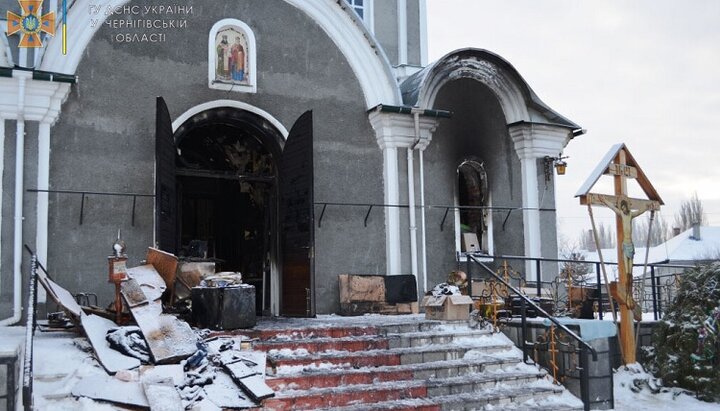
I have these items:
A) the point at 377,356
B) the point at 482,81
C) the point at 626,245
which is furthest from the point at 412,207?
the point at 377,356

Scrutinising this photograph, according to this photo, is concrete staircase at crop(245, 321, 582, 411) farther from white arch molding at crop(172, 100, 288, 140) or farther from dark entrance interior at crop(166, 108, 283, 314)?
white arch molding at crop(172, 100, 288, 140)

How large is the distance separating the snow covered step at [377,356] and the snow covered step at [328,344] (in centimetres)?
11

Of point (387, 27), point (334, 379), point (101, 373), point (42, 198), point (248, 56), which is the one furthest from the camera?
point (387, 27)

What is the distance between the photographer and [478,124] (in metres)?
13.4


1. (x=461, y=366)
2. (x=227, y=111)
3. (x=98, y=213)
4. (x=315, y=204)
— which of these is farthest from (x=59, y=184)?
(x=461, y=366)

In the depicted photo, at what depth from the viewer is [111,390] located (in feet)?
21.2

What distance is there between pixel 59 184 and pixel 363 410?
577 centimetres

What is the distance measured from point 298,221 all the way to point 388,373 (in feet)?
12.6

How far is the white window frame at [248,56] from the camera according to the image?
37.4 feet

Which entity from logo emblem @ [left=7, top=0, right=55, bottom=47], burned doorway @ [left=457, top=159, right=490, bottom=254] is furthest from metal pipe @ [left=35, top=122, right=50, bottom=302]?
burned doorway @ [left=457, top=159, right=490, bottom=254]

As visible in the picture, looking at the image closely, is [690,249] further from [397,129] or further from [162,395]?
[162,395]

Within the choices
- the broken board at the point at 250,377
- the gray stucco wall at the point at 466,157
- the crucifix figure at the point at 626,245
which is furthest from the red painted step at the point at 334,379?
the gray stucco wall at the point at 466,157

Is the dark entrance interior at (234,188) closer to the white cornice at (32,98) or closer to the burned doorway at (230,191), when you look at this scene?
the burned doorway at (230,191)

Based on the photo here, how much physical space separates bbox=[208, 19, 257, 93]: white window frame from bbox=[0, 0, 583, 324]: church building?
2 cm
